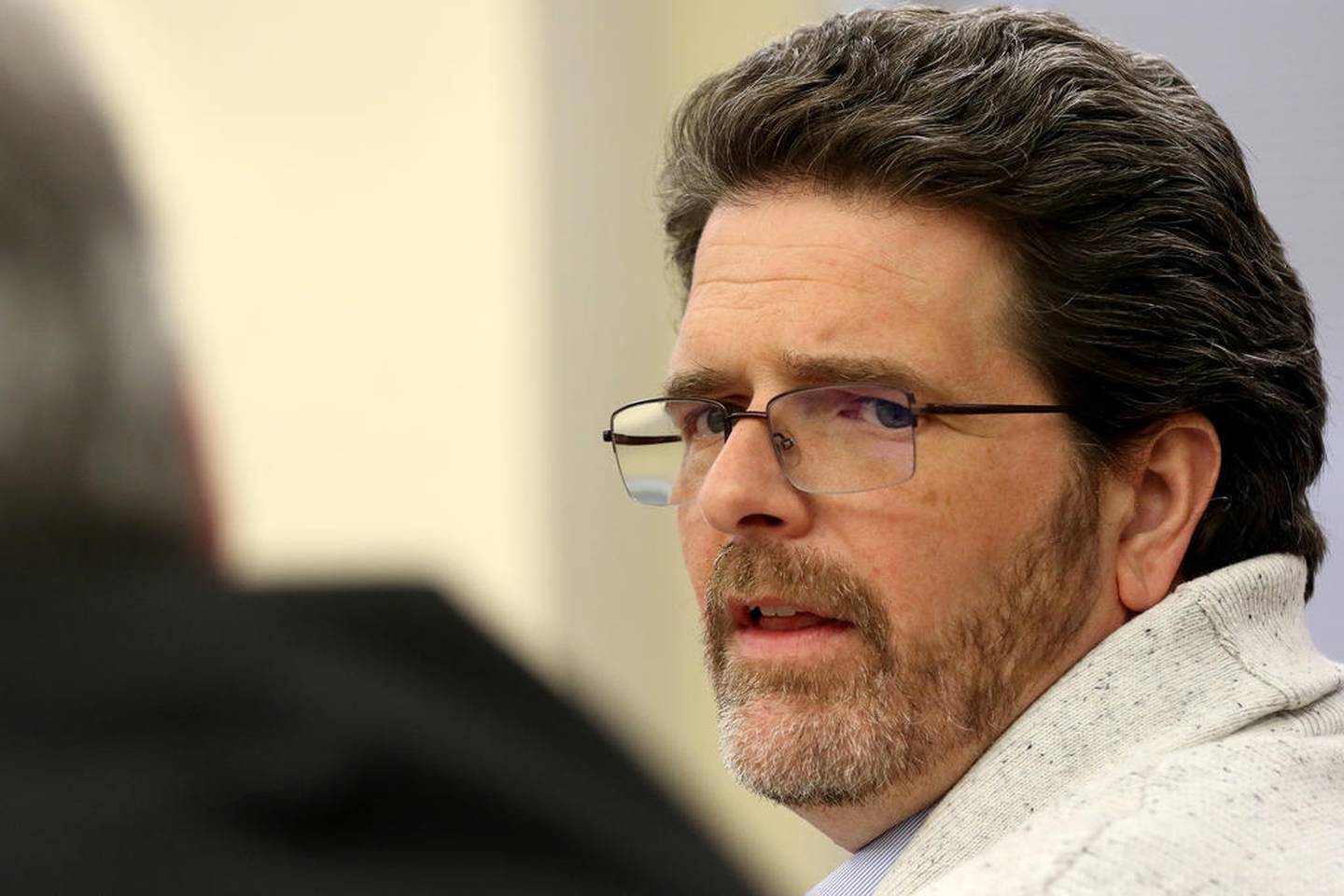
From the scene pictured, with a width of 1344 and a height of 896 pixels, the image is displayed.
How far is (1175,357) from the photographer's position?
156 cm

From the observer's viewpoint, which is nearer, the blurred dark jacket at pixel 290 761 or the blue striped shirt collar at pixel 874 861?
the blurred dark jacket at pixel 290 761

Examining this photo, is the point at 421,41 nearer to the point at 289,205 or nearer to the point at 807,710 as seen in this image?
the point at 289,205

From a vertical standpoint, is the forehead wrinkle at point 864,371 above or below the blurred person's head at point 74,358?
below

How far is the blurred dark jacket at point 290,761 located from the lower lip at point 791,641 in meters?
0.99

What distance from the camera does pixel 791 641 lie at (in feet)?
5.14

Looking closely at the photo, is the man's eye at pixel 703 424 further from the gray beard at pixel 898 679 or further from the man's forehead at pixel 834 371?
the gray beard at pixel 898 679

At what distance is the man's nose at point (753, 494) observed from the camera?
1561 mm

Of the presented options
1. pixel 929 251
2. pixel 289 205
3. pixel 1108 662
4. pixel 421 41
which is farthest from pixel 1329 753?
pixel 289 205

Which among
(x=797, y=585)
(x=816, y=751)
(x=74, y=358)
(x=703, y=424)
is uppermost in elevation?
(x=74, y=358)

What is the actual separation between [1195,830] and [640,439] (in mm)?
865

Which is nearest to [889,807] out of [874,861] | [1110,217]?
[874,861]

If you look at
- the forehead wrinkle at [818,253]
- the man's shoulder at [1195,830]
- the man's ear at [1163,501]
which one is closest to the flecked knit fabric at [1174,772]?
the man's shoulder at [1195,830]

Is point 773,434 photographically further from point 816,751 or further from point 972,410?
point 816,751

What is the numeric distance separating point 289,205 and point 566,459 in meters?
0.72
